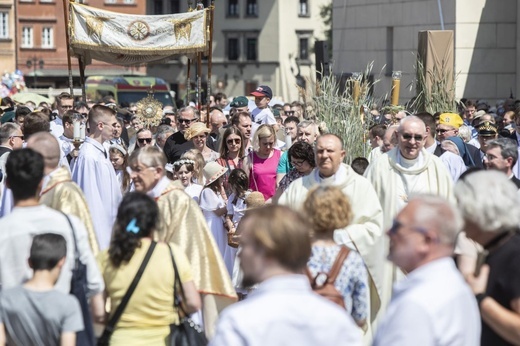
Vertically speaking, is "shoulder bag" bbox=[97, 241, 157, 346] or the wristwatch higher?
the wristwatch

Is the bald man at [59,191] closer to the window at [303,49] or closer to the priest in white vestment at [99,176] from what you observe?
the priest in white vestment at [99,176]

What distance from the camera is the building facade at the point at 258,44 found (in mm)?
82812

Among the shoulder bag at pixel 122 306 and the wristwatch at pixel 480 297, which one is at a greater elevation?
the wristwatch at pixel 480 297

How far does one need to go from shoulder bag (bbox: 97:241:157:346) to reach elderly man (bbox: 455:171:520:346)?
1.74 metres

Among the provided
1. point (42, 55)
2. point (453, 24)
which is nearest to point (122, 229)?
point (453, 24)

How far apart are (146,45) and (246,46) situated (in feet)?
221

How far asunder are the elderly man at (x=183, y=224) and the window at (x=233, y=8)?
77968mm

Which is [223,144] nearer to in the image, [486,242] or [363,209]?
[363,209]

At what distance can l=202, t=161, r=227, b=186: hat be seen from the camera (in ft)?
38.1

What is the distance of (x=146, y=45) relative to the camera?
A: 17.7 metres

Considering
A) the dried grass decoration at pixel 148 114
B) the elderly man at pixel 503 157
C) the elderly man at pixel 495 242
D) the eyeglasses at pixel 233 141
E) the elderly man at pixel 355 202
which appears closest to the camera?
the elderly man at pixel 495 242

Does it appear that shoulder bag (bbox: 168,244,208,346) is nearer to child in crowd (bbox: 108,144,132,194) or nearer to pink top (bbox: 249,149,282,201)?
child in crowd (bbox: 108,144,132,194)

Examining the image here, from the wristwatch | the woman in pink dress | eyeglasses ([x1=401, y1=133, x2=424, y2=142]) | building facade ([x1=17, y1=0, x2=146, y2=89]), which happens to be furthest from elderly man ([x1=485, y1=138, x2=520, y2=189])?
building facade ([x1=17, y1=0, x2=146, y2=89])

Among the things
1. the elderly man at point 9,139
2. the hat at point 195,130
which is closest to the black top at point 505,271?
the elderly man at point 9,139
